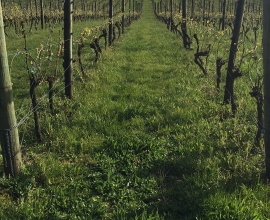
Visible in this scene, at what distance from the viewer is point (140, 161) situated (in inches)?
158

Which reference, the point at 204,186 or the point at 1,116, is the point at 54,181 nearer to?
the point at 1,116

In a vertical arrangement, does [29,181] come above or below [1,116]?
below

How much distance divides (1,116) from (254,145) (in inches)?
127

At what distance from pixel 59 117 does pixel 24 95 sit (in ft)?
6.76

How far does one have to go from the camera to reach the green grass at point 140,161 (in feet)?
9.95

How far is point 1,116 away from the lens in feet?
10.7

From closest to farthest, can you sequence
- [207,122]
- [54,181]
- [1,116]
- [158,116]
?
[1,116] < [54,181] < [207,122] < [158,116]

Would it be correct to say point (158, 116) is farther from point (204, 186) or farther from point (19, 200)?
point (19, 200)

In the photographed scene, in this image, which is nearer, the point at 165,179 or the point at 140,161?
the point at 165,179

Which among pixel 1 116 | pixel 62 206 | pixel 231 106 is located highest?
pixel 1 116

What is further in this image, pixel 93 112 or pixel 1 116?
pixel 93 112

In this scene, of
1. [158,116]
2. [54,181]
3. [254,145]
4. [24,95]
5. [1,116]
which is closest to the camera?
[1,116]

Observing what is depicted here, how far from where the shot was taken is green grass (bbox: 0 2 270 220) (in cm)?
303

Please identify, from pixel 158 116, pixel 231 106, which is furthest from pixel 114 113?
pixel 231 106
